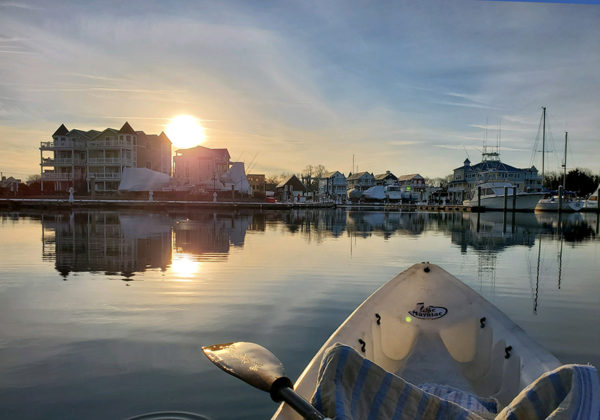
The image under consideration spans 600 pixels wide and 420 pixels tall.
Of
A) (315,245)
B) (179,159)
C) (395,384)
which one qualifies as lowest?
(315,245)

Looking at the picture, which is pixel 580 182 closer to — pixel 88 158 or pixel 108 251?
pixel 88 158

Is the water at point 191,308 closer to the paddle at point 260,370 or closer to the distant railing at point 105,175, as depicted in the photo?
the paddle at point 260,370

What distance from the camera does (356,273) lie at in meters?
11.8

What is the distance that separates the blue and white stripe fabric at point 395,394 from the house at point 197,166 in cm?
6159

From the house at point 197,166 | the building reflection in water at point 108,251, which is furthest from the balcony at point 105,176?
the building reflection in water at point 108,251

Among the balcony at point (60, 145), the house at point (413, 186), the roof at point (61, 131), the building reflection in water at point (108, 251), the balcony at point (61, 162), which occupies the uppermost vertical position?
the roof at point (61, 131)

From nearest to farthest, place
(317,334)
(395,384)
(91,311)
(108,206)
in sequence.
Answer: (395,384)
(317,334)
(91,311)
(108,206)

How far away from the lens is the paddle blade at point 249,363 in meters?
3.11

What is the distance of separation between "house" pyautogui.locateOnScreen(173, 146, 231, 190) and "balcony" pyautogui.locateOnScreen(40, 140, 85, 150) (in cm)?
1454

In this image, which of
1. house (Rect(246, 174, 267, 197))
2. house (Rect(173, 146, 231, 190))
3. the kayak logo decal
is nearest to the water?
the kayak logo decal

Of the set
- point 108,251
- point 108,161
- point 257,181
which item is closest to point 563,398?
point 108,251

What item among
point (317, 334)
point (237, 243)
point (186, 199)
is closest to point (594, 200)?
point (186, 199)

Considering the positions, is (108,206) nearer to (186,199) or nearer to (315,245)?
(186,199)

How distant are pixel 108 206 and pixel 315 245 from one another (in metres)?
43.4
